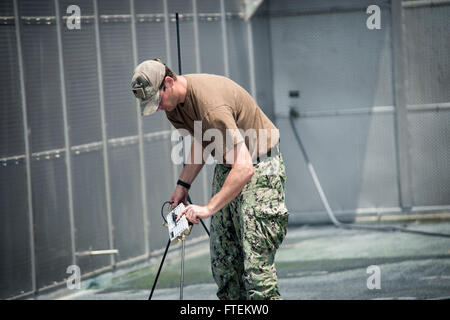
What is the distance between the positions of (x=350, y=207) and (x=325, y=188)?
0.40 metres

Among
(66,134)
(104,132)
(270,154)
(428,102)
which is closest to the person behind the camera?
(270,154)

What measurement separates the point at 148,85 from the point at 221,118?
1.50 feet

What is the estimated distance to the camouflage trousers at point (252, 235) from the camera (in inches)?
178

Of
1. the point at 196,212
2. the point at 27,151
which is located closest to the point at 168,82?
the point at 196,212

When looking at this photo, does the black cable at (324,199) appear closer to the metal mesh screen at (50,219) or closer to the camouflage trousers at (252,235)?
the metal mesh screen at (50,219)

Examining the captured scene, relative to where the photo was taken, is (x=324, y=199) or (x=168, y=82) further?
(x=324, y=199)

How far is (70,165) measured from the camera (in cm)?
707

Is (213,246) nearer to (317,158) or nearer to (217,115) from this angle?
(217,115)

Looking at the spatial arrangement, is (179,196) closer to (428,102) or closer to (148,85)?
(148,85)

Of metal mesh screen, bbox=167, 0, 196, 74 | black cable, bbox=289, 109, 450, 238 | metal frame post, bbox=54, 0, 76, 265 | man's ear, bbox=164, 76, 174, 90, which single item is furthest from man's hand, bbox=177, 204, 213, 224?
black cable, bbox=289, 109, 450, 238

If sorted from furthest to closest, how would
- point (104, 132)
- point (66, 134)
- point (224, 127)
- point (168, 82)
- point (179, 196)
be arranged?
point (104, 132) → point (66, 134) → point (179, 196) → point (168, 82) → point (224, 127)

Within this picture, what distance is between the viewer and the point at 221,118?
4.22 meters

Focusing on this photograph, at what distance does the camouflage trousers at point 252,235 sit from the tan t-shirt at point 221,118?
166 millimetres
